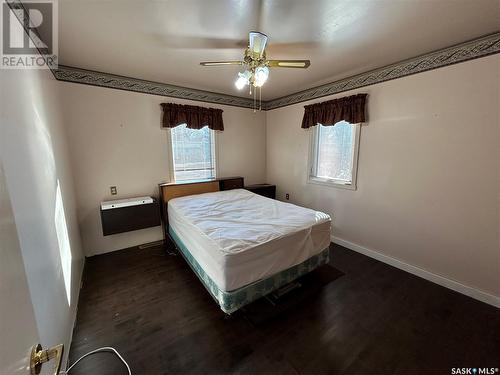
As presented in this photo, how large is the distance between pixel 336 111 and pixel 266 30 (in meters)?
1.68

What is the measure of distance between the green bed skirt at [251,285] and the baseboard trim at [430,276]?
3.03 ft

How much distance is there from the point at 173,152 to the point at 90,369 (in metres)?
2.69

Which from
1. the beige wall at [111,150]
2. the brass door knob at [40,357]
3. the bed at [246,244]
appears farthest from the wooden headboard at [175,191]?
the brass door knob at [40,357]

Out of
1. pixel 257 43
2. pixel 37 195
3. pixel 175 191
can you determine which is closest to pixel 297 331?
pixel 37 195

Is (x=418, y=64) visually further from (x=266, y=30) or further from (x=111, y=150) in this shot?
(x=111, y=150)

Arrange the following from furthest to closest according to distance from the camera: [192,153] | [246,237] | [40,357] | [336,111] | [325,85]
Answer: [192,153] < [325,85] < [336,111] < [246,237] < [40,357]

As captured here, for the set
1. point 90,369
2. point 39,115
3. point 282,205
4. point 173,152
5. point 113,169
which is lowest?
point 90,369

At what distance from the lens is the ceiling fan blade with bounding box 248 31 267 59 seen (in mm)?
1527

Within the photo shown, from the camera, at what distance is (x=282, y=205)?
110 inches

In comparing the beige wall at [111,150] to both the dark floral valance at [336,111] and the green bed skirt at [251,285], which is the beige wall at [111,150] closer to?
the green bed skirt at [251,285]

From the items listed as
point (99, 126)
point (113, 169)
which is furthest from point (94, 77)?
point (113, 169)

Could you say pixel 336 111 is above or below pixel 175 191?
above

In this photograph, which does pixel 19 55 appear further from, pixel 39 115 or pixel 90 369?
pixel 90 369

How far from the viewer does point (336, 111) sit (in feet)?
9.91
